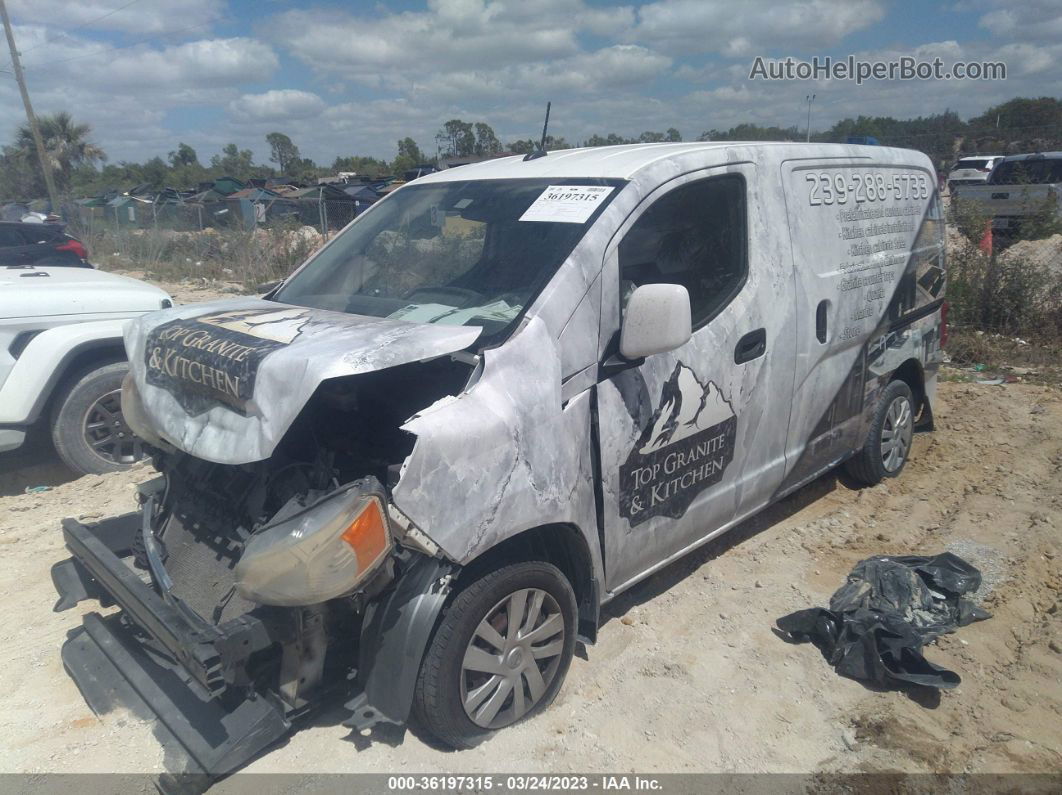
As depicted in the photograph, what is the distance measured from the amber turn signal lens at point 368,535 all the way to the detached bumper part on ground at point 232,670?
21 centimetres

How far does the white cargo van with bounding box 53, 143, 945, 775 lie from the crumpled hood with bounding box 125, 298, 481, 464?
12 millimetres

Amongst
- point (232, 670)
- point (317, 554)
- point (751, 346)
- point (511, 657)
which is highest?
point (751, 346)

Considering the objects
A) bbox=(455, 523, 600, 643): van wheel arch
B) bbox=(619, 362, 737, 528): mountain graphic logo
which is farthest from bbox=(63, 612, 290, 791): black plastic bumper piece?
→ bbox=(619, 362, 737, 528): mountain graphic logo

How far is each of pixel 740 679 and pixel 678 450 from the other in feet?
3.32

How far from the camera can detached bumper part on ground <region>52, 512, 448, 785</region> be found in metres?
2.36

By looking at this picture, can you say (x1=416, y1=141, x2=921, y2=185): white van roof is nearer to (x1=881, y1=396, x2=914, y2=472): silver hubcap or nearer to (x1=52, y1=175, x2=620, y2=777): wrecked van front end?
(x1=52, y1=175, x2=620, y2=777): wrecked van front end

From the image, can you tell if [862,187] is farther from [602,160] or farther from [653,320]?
[653,320]

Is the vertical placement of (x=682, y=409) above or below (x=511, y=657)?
above

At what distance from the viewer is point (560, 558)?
2977mm

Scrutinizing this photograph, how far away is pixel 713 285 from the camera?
3.44 metres

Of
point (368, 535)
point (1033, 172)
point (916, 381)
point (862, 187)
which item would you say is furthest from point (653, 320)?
point (1033, 172)

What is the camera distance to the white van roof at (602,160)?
327 centimetres

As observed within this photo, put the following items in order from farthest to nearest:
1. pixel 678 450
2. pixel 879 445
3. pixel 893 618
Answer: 1. pixel 879 445
2. pixel 893 618
3. pixel 678 450

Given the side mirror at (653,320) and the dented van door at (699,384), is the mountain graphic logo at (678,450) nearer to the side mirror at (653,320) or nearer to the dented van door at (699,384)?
the dented van door at (699,384)
